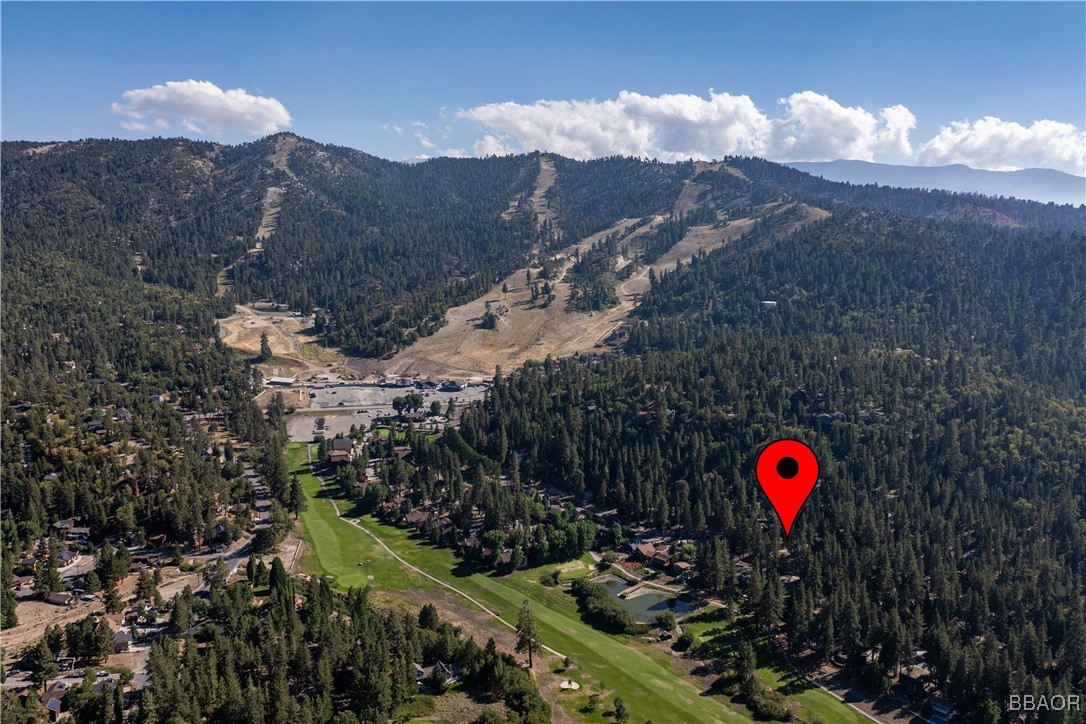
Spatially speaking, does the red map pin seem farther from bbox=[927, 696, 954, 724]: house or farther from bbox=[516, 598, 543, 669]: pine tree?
bbox=[927, 696, 954, 724]: house

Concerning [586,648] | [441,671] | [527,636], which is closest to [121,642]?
[441,671]

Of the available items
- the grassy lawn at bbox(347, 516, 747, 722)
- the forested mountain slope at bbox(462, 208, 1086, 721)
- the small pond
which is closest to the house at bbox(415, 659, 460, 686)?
the grassy lawn at bbox(347, 516, 747, 722)

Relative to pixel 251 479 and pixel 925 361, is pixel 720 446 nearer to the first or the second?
pixel 925 361

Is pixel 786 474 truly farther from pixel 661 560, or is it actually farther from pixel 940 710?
pixel 661 560

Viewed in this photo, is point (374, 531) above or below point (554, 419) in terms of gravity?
below

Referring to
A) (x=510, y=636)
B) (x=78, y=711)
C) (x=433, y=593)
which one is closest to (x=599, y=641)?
(x=510, y=636)

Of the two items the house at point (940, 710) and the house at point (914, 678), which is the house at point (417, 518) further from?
the house at point (940, 710)

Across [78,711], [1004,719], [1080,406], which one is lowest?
[1004,719]

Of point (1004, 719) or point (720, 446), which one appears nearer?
point (1004, 719)
